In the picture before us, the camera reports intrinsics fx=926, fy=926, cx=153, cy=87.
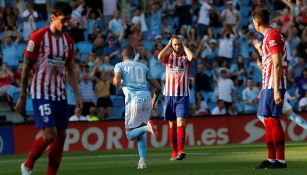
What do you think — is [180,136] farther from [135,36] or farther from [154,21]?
[154,21]

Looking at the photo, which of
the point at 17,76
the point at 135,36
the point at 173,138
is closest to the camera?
the point at 173,138

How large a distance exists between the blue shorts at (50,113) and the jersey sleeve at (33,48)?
1.80 feet

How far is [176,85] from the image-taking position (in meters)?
17.8

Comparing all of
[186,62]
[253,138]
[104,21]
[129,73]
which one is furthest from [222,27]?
[129,73]

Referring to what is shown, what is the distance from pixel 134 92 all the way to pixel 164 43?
13.8m

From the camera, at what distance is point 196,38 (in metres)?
30.3

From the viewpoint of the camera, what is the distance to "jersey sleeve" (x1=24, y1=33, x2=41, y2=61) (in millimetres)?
11469

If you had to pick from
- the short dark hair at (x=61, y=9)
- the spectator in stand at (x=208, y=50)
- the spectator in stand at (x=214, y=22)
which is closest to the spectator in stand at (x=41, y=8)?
the spectator in stand at (x=208, y=50)

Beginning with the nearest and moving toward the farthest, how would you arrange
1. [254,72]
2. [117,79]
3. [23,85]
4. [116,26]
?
1. [23,85]
2. [117,79]
3. [116,26]
4. [254,72]

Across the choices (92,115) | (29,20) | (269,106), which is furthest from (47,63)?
(29,20)

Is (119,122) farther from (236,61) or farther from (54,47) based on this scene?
(54,47)

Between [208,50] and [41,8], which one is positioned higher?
[41,8]

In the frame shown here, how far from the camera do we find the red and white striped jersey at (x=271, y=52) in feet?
43.8

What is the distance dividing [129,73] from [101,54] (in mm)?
13140
